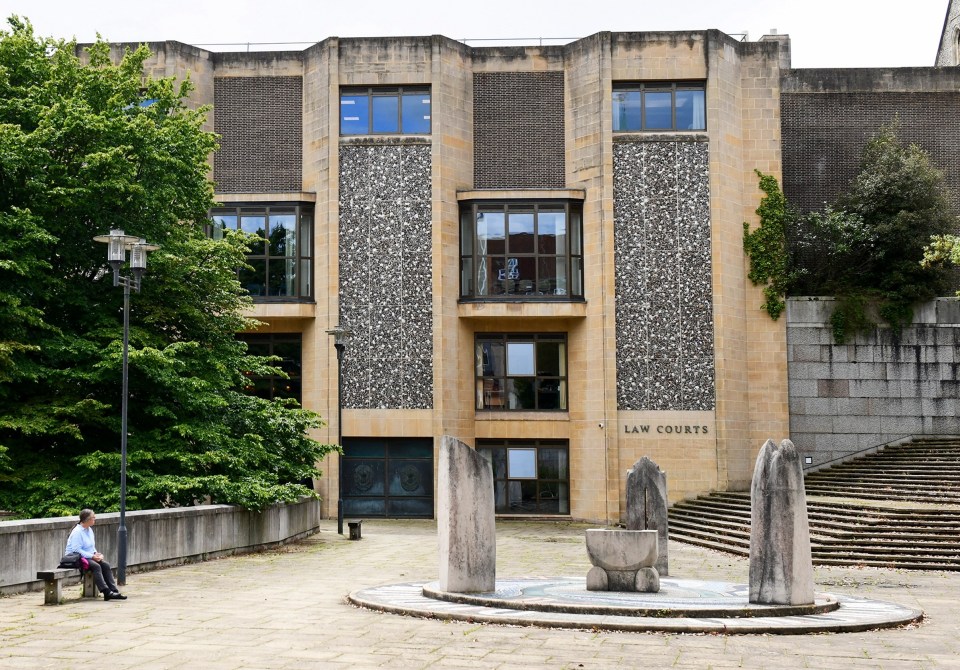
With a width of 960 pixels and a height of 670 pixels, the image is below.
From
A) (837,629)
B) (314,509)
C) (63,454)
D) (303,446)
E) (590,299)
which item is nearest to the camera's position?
(837,629)

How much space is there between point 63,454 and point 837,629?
15780 millimetres

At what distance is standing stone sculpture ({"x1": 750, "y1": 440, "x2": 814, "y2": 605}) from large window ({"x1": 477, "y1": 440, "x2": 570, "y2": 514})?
69.2 feet

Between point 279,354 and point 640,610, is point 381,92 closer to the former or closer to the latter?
point 279,354

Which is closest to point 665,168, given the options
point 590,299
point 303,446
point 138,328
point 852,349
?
point 590,299

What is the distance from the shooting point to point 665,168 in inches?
1353

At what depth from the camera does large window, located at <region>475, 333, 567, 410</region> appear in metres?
35.4

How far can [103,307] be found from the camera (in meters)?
22.9

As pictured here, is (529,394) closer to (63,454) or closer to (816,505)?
(816,505)

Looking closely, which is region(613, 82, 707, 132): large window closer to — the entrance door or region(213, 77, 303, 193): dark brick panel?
region(213, 77, 303, 193): dark brick panel

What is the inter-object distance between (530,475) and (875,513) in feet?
39.5

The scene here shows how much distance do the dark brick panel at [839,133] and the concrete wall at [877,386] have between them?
212 inches

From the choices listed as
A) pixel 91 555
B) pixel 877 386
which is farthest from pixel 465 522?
pixel 877 386

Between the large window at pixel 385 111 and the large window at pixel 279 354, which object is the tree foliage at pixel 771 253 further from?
the large window at pixel 279 354

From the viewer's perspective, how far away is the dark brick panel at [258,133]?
1406 inches
